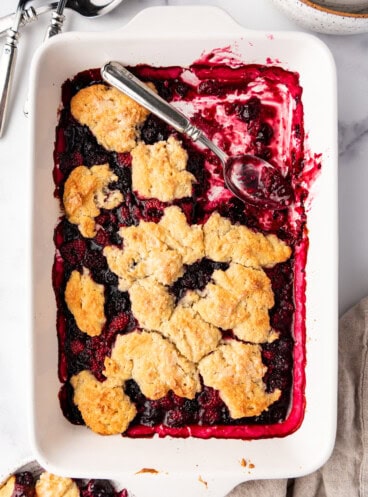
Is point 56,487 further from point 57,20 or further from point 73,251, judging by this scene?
point 57,20

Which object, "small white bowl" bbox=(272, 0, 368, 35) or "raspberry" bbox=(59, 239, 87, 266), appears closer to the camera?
"small white bowl" bbox=(272, 0, 368, 35)

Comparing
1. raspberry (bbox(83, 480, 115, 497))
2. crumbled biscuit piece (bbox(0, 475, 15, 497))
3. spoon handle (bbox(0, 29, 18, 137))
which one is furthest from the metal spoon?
crumbled biscuit piece (bbox(0, 475, 15, 497))

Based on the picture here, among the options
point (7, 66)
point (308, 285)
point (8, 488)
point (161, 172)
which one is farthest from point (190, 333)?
point (7, 66)

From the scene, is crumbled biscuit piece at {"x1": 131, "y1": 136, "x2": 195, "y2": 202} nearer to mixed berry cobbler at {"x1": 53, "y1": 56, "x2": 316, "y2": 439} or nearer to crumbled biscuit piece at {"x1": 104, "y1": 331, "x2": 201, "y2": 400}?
mixed berry cobbler at {"x1": 53, "y1": 56, "x2": 316, "y2": 439}

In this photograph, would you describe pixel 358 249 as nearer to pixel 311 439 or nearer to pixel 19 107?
pixel 311 439

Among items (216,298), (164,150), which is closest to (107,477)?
(216,298)

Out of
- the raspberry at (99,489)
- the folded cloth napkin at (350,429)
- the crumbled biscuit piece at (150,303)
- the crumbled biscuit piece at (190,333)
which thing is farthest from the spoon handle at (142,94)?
the raspberry at (99,489)
